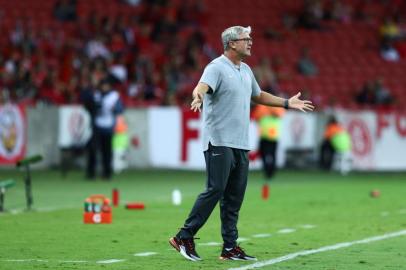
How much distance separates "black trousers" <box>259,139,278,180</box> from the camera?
91.0ft

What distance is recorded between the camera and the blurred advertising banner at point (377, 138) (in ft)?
112

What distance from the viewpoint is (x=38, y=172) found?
2941cm

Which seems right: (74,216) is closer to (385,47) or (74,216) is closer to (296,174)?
(296,174)

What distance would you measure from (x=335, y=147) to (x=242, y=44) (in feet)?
70.6

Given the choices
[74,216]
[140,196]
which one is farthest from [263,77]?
[74,216]

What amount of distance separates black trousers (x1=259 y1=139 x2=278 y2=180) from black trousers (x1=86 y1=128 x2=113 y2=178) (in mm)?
3566

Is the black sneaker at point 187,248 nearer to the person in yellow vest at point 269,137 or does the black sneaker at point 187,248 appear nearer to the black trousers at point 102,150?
the black trousers at point 102,150

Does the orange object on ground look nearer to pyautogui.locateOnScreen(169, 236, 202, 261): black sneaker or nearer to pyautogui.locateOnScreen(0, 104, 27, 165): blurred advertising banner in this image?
pyautogui.locateOnScreen(169, 236, 202, 261): black sneaker

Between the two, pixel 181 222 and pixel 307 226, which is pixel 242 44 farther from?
pixel 181 222

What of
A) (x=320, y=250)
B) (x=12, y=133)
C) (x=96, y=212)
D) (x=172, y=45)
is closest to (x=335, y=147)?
(x=172, y=45)

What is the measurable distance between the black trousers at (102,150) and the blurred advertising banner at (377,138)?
9.20 meters

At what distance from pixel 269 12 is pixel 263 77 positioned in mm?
7099

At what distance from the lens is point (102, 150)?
89.9 ft

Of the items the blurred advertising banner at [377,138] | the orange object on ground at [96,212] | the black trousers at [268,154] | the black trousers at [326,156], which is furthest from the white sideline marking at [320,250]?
the blurred advertising banner at [377,138]
